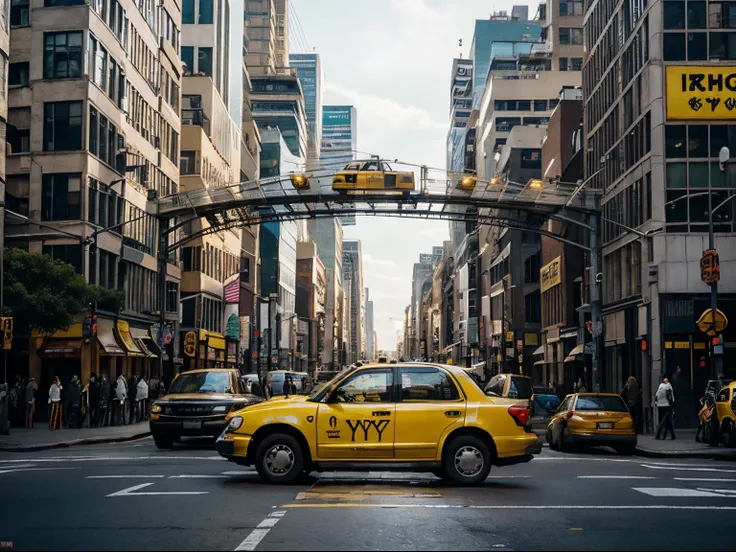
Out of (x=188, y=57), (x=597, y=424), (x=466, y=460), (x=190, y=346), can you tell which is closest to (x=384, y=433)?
(x=466, y=460)

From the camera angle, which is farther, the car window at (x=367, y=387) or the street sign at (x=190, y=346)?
the street sign at (x=190, y=346)

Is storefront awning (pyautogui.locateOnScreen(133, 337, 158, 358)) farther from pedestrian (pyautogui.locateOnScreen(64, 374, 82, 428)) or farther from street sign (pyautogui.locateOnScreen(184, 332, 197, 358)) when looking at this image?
pedestrian (pyautogui.locateOnScreen(64, 374, 82, 428))

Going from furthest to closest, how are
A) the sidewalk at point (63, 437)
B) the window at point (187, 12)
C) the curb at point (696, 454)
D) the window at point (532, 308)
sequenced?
the window at point (532, 308) < the window at point (187, 12) < the sidewalk at point (63, 437) < the curb at point (696, 454)

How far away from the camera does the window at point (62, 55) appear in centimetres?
4841

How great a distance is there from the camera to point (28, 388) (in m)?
37.5

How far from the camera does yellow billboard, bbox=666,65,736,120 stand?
42.0m

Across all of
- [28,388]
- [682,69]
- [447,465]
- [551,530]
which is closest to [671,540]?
[551,530]

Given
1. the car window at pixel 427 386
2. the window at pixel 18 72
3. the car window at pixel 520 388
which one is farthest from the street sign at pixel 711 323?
the window at pixel 18 72

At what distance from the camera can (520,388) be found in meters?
32.0

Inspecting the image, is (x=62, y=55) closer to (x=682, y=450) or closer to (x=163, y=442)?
(x=163, y=442)

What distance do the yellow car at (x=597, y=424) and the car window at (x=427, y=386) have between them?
11211 mm

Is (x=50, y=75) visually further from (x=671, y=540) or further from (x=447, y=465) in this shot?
(x=671, y=540)

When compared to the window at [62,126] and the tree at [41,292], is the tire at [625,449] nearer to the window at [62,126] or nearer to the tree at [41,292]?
the tree at [41,292]

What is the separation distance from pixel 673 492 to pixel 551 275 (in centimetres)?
5710
